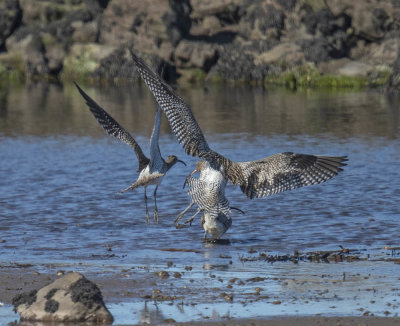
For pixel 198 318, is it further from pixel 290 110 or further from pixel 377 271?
pixel 290 110

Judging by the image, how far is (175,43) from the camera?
3550 cm

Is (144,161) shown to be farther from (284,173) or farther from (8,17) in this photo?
(8,17)

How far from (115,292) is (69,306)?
38.6 inches

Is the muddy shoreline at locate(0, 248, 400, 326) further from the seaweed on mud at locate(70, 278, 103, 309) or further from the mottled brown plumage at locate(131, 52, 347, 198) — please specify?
the mottled brown plumage at locate(131, 52, 347, 198)

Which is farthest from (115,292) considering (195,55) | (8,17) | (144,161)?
(8,17)

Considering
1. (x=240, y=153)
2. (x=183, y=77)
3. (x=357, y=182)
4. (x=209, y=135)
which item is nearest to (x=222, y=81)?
(x=183, y=77)

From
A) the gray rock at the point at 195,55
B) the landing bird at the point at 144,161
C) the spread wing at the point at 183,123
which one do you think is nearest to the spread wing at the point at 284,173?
the spread wing at the point at 183,123

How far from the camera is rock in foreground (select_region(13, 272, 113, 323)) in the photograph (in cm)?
698

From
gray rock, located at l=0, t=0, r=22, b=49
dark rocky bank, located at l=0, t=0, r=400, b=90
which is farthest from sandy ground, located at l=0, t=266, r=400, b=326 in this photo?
gray rock, located at l=0, t=0, r=22, b=49

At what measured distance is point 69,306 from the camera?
22.9ft

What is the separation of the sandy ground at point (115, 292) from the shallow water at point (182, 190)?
0.86 ft

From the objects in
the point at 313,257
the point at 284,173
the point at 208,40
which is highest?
the point at 284,173

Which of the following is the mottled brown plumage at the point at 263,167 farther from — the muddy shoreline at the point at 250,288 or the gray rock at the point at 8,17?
the gray rock at the point at 8,17

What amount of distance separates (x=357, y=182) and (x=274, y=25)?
2217 centimetres
